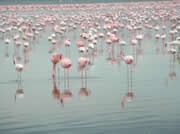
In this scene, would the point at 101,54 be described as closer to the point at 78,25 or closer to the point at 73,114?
the point at 73,114

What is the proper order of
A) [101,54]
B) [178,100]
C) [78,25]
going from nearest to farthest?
[178,100]
[101,54]
[78,25]

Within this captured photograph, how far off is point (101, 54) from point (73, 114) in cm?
721

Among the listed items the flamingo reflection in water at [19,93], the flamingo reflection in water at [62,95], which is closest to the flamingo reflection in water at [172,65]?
the flamingo reflection in water at [62,95]

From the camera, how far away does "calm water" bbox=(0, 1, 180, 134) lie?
32.1 feet

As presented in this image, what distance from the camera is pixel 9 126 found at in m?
10.0

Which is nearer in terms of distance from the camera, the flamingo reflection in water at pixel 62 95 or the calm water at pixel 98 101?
the calm water at pixel 98 101

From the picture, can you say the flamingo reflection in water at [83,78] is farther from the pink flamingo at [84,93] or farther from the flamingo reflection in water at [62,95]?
the flamingo reflection in water at [62,95]

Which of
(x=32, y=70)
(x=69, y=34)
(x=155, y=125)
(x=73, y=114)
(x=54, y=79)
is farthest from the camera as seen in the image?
(x=69, y=34)

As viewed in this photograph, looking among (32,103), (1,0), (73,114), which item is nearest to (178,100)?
(73,114)

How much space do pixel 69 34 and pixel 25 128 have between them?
1495cm

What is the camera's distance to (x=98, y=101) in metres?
11.5

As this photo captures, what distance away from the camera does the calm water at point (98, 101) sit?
977cm

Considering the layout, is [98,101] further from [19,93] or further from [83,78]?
[83,78]

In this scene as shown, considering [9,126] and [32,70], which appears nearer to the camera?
[9,126]
